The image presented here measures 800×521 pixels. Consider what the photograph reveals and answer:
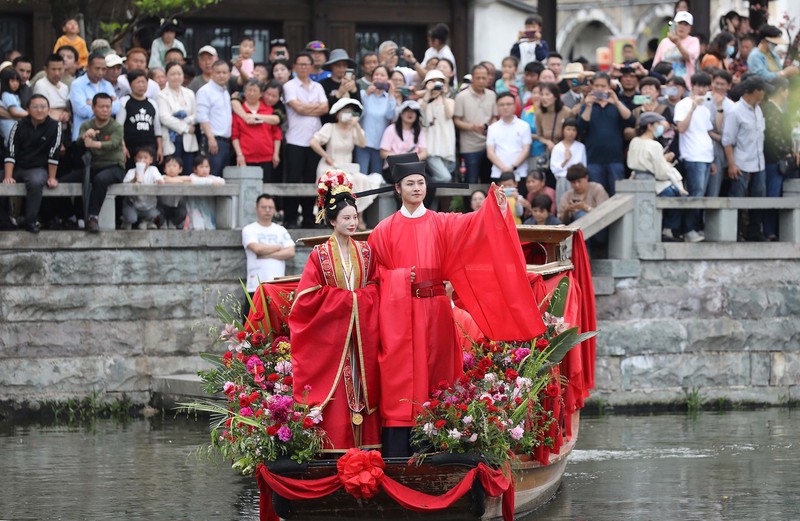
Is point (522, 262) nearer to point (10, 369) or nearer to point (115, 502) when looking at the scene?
point (115, 502)

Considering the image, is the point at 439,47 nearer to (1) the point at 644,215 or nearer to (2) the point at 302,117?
(2) the point at 302,117

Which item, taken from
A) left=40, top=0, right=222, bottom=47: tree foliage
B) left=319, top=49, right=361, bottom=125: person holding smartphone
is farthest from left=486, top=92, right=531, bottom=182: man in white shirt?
left=40, top=0, right=222, bottom=47: tree foliage

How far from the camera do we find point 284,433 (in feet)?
Answer: 33.8

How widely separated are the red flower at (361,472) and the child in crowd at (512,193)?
287 inches

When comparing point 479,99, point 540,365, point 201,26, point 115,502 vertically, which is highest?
point 201,26

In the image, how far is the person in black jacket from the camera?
628 inches

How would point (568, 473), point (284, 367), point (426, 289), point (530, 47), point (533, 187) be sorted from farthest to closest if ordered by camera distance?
point (530, 47)
point (533, 187)
point (568, 473)
point (284, 367)
point (426, 289)

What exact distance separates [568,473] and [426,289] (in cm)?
381

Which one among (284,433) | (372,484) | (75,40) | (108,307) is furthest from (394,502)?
(75,40)

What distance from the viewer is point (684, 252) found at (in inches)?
712

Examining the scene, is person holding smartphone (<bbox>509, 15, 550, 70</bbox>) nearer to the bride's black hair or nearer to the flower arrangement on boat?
the flower arrangement on boat

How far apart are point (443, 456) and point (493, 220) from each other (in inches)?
66.7

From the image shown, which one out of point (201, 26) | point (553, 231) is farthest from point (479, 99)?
point (201, 26)

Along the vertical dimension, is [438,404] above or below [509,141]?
below
